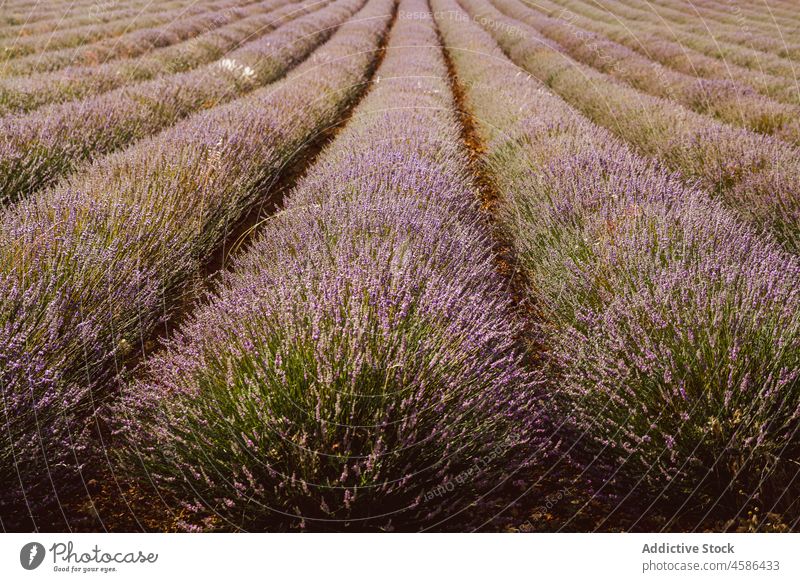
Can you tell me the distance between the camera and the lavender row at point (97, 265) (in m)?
1.77

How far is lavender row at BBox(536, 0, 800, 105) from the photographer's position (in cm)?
811

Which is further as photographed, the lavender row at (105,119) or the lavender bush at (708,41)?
the lavender bush at (708,41)

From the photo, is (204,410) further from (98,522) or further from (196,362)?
(98,522)

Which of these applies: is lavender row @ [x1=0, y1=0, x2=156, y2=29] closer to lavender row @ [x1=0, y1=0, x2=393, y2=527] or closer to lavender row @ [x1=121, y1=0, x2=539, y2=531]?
lavender row @ [x1=0, y1=0, x2=393, y2=527]

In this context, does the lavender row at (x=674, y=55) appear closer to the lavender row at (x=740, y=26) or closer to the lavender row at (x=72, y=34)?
the lavender row at (x=740, y=26)

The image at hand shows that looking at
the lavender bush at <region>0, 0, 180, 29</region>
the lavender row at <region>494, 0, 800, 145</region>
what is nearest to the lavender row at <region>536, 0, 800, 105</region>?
the lavender row at <region>494, 0, 800, 145</region>

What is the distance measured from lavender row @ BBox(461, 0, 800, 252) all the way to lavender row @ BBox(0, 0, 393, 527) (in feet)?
10.2

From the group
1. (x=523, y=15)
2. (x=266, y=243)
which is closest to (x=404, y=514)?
(x=266, y=243)

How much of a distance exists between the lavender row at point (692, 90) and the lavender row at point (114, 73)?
645cm

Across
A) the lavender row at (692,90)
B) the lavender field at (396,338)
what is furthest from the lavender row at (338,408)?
the lavender row at (692,90)

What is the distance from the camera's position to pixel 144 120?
5691 mm

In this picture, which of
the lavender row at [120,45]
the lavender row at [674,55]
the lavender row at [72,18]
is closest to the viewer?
the lavender row at [674,55]

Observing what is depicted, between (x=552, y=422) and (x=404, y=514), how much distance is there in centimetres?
63

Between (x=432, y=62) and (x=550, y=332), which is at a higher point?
(x=432, y=62)
